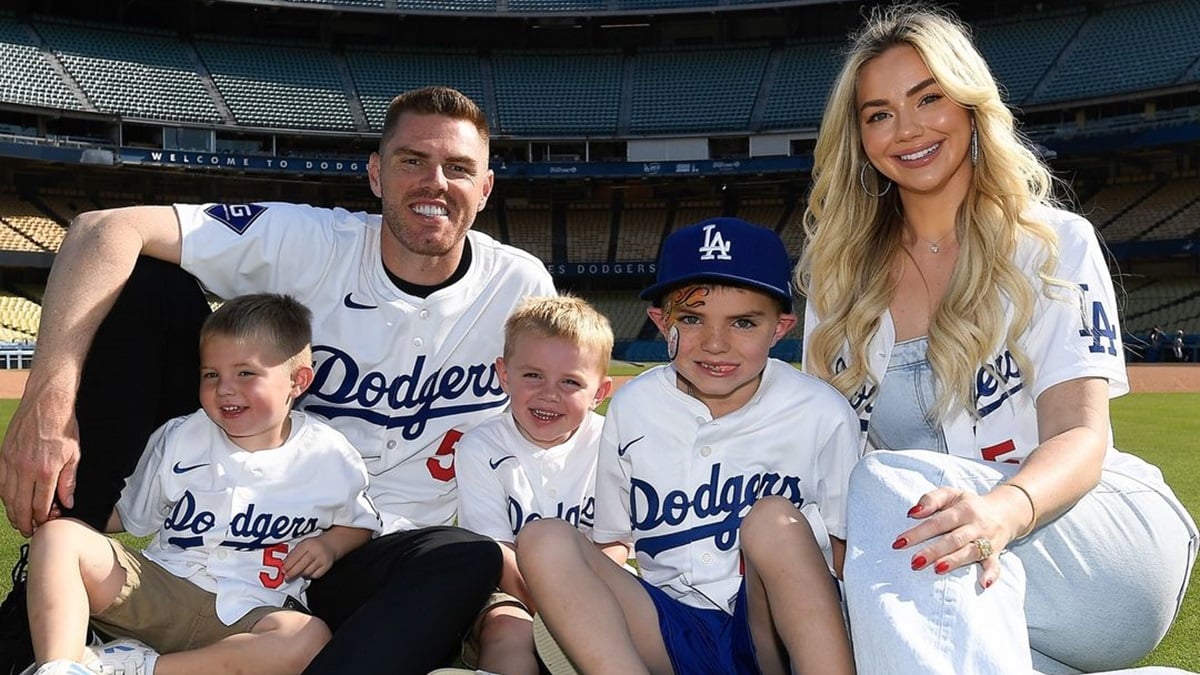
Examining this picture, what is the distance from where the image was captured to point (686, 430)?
2.72 m

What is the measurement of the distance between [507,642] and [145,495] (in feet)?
3.60

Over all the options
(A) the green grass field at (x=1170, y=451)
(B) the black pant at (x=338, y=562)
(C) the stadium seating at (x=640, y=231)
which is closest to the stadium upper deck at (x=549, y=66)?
(C) the stadium seating at (x=640, y=231)

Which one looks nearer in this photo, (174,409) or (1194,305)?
(174,409)

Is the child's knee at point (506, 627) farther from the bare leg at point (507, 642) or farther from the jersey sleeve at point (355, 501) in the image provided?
the jersey sleeve at point (355, 501)

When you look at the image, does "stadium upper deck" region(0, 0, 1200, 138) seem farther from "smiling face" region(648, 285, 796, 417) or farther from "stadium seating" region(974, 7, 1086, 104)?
"smiling face" region(648, 285, 796, 417)

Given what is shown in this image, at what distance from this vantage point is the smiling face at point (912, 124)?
2877 mm

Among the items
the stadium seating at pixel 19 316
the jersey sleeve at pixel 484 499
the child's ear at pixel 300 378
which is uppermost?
the stadium seating at pixel 19 316

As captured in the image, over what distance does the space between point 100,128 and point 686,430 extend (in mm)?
31932

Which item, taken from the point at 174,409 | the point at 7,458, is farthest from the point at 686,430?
the point at 7,458

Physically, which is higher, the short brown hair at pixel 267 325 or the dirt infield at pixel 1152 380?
the dirt infield at pixel 1152 380

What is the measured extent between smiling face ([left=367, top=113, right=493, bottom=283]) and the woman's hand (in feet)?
6.23

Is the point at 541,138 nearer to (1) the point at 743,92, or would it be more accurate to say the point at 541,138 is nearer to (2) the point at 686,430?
(1) the point at 743,92

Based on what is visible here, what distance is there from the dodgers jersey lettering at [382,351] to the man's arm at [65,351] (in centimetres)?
32

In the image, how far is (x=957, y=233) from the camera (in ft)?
9.73
